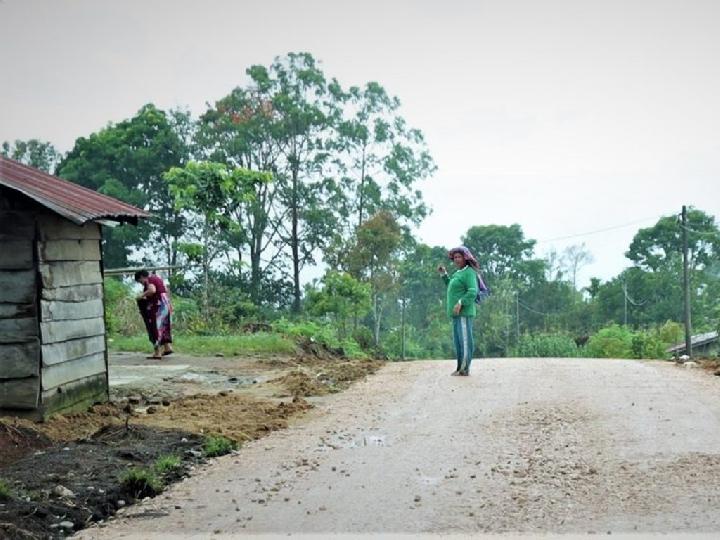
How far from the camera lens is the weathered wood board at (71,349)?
9391 mm

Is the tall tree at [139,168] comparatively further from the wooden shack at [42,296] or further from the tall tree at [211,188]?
the wooden shack at [42,296]

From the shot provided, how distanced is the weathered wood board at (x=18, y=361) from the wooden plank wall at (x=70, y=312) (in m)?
0.10

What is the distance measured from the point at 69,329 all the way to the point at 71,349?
0.75 feet

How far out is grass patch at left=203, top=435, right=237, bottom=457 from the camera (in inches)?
315

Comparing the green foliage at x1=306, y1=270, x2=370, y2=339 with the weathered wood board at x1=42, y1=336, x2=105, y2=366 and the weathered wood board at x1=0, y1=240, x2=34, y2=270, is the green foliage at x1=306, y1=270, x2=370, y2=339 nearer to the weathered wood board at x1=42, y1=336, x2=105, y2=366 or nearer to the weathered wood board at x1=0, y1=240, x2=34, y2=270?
the weathered wood board at x1=42, y1=336, x2=105, y2=366

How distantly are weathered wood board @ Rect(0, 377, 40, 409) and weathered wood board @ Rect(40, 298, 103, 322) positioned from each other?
69 cm

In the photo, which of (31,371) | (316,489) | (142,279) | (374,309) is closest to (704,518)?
(316,489)

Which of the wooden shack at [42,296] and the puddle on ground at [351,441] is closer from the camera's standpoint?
the puddle on ground at [351,441]

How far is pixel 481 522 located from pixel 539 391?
627 centimetres

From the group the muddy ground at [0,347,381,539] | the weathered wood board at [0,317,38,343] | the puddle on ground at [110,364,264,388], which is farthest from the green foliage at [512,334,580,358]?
the weathered wood board at [0,317,38,343]

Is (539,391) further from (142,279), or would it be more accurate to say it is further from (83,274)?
Answer: (142,279)

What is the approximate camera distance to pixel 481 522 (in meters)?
5.66

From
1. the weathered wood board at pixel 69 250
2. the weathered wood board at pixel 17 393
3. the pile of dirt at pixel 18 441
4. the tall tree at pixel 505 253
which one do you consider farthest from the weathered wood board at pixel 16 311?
the tall tree at pixel 505 253

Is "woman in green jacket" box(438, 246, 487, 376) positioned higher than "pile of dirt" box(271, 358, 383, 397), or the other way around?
"woman in green jacket" box(438, 246, 487, 376)
